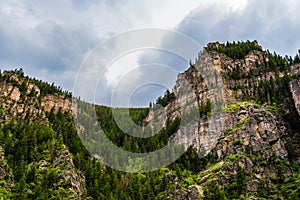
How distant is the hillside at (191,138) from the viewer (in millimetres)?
82438

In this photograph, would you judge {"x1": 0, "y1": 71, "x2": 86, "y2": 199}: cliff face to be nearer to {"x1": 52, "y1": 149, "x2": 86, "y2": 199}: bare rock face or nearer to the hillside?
{"x1": 52, "y1": 149, "x2": 86, "y2": 199}: bare rock face

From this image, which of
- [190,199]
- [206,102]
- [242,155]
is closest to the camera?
[190,199]

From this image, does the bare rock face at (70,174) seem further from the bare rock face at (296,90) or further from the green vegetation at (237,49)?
the green vegetation at (237,49)

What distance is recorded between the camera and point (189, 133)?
12775 cm

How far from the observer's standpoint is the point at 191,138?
125125mm

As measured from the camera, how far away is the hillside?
8244 cm

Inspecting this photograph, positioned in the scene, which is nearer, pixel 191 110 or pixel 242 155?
pixel 242 155

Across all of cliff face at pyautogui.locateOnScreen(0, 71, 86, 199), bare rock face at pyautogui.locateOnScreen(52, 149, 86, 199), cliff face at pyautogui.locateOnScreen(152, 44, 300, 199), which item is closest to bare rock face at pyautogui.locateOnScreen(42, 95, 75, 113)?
cliff face at pyautogui.locateOnScreen(0, 71, 86, 199)

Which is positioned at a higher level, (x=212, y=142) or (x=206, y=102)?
(x=206, y=102)

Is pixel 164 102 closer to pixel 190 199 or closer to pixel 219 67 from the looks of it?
pixel 219 67

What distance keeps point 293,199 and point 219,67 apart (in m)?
88.5

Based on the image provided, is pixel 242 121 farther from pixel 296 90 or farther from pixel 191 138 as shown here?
pixel 296 90

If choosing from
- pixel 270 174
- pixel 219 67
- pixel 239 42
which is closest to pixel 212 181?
pixel 270 174

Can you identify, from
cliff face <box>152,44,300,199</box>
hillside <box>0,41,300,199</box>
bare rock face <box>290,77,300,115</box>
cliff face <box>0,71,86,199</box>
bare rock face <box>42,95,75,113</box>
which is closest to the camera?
cliff face <box>0,71,86,199</box>
